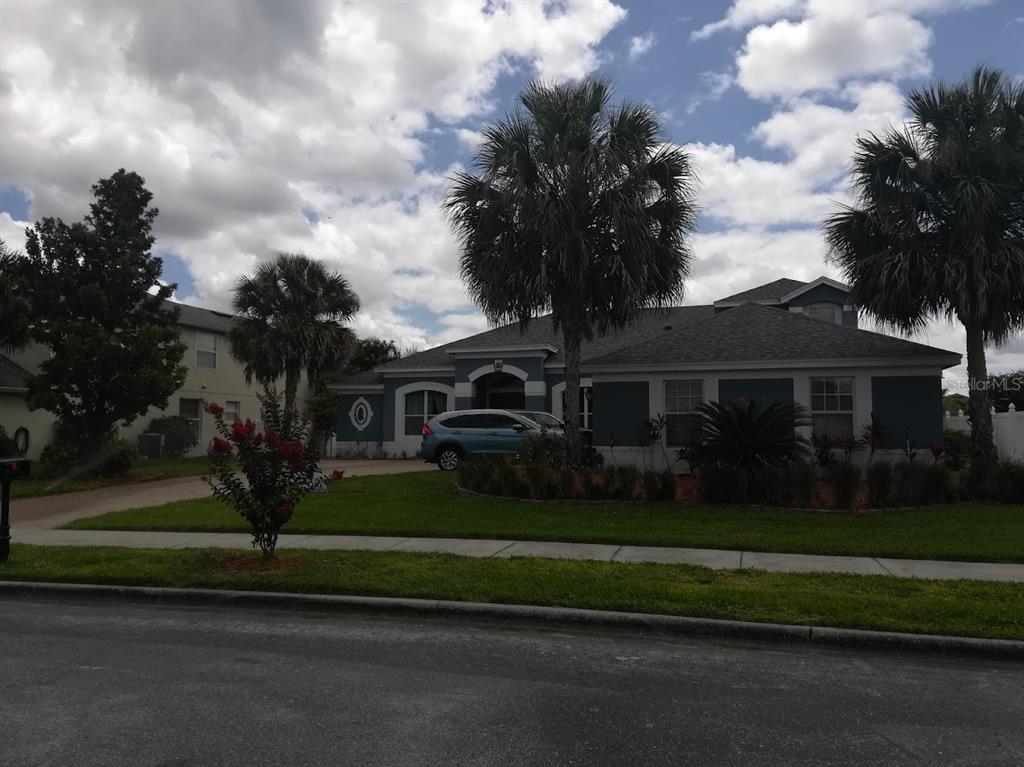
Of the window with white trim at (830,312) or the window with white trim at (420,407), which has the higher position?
the window with white trim at (830,312)

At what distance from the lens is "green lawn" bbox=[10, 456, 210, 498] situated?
17656 mm

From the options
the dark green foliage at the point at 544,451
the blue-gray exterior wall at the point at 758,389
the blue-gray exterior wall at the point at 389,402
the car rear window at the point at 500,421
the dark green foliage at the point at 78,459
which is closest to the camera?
the dark green foliage at the point at 544,451

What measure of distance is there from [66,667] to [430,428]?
49.1 ft

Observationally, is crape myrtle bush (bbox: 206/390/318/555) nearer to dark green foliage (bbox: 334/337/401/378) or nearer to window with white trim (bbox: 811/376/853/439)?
window with white trim (bbox: 811/376/853/439)

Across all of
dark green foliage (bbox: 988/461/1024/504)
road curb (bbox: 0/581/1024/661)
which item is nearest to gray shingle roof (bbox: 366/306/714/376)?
dark green foliage (bbox: 988/461/1024/504)

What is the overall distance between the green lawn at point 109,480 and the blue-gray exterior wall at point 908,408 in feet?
53.9

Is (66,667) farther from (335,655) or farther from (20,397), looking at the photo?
(20,397)

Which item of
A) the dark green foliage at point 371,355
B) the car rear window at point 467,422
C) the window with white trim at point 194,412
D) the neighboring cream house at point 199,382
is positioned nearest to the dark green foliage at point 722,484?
the car rear window at point 467,422

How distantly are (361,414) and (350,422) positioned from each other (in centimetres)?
56

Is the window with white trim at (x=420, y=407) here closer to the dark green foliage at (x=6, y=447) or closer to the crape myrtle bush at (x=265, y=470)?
the dark green foliage at (x=6, y=447)

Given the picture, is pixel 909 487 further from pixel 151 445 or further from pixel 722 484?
pixel 151 445

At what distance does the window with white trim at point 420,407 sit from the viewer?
28.7 meters

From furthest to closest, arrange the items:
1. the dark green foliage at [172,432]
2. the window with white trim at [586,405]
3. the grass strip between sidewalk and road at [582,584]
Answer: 1. the dark green foliage at [172,432]
2. the window with white trim at [586,405]
3. the grass strip between sidewalk and road at [582,584]

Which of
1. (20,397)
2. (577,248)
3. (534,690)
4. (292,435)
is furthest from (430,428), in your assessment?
(534,690)
